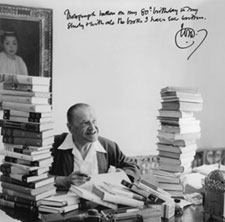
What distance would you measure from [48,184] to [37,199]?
0.34 ft

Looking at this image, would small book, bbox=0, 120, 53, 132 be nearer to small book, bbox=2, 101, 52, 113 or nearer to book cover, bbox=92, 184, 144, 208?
small book, bbox=2, 101, 52, 113

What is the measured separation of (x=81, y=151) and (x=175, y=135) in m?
0.56

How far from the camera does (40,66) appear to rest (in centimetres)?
266

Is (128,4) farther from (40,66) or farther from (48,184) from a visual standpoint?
(48,184)

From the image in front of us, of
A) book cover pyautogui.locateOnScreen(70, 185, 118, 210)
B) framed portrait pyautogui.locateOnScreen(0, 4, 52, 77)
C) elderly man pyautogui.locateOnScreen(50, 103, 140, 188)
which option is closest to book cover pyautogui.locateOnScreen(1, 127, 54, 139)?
book cover pyautogui.locateOnScreen(70, 185, 118, 210)

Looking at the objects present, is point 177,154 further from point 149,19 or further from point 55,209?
point 149,19

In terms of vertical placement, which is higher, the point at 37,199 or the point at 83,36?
the point at 83,36

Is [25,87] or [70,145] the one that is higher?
[25,87]

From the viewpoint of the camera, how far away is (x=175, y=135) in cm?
238

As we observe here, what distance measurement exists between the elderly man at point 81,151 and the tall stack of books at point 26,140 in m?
0.37

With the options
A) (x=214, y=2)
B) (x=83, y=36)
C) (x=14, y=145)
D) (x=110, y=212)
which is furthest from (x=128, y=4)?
(x=110, y=212)
